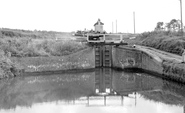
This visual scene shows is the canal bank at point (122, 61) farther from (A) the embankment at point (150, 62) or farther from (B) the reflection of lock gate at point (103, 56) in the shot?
(B) the reflection of lock gate at point (103, 56)

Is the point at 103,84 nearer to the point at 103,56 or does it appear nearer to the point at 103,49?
the point at 103,56

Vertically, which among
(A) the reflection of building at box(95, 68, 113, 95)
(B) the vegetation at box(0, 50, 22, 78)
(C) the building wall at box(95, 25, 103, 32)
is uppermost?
(C) the building wall at box(95, 25, 103, 32)

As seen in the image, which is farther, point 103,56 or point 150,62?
point 103,56

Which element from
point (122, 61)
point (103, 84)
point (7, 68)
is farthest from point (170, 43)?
point (7, 68)

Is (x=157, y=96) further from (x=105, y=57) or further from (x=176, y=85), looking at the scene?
(x=105, y=57)

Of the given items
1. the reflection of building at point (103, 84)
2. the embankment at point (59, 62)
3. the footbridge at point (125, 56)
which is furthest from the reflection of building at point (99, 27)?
the reflection of building at point (103, 84)

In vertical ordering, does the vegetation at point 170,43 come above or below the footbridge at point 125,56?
above

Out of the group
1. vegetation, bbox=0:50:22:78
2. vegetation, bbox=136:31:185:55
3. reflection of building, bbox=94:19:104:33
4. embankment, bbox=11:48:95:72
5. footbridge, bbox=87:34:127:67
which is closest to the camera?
vegetation, bbox=0:50:22:78

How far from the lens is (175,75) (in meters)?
14.3

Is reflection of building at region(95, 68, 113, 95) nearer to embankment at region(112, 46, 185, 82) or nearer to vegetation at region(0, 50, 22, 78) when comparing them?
embankment at region(112, 46, 185, 82)

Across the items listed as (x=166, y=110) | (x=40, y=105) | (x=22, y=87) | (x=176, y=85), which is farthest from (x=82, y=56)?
(x=166, y=110)

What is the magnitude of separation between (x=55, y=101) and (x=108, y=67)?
40.5 ft

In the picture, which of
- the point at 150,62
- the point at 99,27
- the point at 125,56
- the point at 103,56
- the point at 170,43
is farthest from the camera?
the point at 99,27

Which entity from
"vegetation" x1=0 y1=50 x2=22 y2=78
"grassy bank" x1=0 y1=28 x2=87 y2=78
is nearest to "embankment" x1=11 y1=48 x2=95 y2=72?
"grassy bank" x1=0 y1=28 x2=87 y2=78
